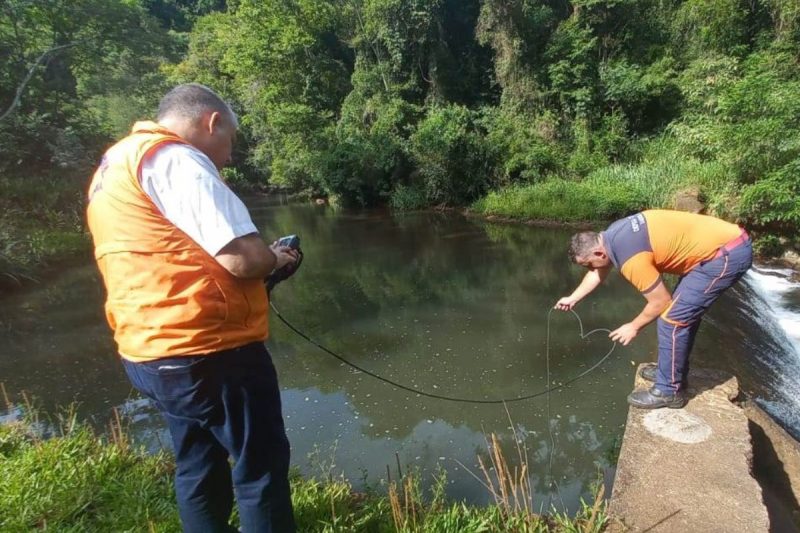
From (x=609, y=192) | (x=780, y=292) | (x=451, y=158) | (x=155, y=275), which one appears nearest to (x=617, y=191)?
(x=609, y=192)

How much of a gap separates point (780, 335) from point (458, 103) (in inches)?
584

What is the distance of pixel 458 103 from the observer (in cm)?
1794

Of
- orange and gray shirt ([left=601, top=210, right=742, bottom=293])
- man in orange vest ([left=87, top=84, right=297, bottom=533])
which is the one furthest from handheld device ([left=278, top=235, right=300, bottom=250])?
orange and gray shirt ([left=601, top=210, right=742, bottom=293])

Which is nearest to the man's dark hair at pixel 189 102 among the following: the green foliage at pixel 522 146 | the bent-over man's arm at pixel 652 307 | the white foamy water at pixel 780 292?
the bent-over man's arm at pixel 652 307

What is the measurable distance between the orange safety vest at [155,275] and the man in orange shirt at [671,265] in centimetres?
200

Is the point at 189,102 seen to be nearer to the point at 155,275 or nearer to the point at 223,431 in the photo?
the point at 155,275

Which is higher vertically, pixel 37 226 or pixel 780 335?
pixel 37 226

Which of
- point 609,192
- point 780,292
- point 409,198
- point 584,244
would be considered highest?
point 584,244

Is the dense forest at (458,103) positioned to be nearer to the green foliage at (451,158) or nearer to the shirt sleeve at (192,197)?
the green foliage at (451,158)

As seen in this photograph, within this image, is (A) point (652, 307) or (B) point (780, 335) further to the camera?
(B) point (780, 335)

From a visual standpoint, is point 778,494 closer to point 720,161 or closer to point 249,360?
point 249,360

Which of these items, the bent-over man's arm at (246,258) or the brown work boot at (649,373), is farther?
the brown work boot at (649,373)

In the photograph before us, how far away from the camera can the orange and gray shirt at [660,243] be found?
2.46m

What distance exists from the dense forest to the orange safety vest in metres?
8.10
